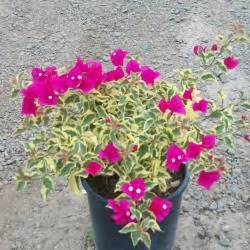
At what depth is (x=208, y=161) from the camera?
6.06ft

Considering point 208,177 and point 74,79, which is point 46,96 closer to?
point 74,79

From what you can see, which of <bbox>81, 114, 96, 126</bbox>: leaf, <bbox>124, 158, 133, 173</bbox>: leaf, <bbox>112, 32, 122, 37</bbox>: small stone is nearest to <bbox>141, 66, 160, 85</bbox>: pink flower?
<bbox>81, 114, 96, 126</bbox>: leaf

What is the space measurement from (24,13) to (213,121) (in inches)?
72.1

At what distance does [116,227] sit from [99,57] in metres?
1.76

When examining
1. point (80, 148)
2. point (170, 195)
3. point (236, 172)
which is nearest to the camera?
point (80, 148)

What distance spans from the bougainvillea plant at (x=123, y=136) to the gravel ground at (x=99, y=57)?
0.69 meters

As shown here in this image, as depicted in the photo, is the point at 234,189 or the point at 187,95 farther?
the point at 234,189

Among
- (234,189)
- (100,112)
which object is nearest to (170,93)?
(100,112)

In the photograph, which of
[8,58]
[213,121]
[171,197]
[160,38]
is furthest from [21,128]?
[160,38]

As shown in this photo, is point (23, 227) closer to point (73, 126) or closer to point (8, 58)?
point (73, 126)

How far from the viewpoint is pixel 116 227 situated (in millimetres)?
1969

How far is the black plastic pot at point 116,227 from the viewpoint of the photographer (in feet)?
6.24

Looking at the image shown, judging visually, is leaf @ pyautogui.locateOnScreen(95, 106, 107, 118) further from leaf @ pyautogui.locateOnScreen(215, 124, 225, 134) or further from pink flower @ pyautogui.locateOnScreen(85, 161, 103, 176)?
leaf @ pyautogui.locateOnScreen(215, 124, 225, 134)

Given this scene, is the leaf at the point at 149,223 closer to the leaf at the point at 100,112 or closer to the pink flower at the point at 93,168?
the pink flower at the point at 93,168
